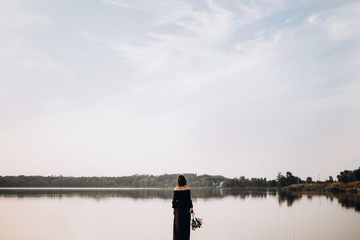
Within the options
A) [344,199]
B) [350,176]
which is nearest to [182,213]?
[344,199]

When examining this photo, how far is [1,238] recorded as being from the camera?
1677cm

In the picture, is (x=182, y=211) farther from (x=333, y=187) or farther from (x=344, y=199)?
(x=333, y=187)

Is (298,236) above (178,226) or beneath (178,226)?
beneath

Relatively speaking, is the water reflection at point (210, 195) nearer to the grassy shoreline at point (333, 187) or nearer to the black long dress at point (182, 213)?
the grassy shoreline at point (333, 187)

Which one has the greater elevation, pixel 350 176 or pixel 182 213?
pixel 350 176

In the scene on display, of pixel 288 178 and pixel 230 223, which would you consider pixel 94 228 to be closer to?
pixel 230 223

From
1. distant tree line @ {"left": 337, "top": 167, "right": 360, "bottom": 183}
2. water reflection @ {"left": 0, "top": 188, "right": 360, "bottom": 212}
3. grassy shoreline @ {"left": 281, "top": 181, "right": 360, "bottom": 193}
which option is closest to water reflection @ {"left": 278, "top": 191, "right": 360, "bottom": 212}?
water reflection @ {"left": 0, "top": 188, "right": 360, "bottom": 212}

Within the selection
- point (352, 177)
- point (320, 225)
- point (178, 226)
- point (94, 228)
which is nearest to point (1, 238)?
point (94, 228)

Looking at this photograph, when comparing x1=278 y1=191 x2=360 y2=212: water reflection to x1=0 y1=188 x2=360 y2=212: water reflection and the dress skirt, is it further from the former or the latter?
the dress skirt

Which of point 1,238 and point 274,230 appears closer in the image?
point 1,238

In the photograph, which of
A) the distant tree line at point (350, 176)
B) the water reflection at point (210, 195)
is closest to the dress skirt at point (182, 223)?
the water reflection at point (210, 195)

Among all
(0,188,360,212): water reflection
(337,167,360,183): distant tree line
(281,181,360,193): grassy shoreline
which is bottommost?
(0,188,360,212): water reflection

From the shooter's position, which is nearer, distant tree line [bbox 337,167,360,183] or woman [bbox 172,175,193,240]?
woman [bbox 172,175,193,240]

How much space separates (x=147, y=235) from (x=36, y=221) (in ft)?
33.4
